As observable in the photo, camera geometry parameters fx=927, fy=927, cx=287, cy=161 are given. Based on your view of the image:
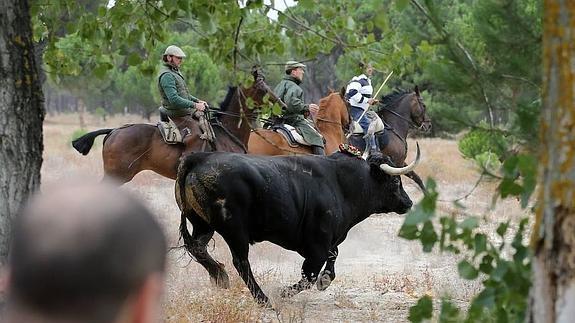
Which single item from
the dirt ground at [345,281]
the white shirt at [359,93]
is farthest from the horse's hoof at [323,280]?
the white shirt at [359,93]

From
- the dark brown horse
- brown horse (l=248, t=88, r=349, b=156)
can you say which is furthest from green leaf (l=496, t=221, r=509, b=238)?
the dark brown horse

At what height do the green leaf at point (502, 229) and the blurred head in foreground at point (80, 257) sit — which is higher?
the blurred head in foreground at point (80, 257)

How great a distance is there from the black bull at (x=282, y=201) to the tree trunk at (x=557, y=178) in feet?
17.8

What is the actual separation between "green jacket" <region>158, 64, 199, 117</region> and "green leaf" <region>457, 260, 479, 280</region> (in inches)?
337

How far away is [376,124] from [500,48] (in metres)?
12.3

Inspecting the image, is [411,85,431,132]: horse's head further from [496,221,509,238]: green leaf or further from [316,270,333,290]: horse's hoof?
[496,221,509,238]: green leaf

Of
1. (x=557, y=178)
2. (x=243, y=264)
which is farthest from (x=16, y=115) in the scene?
(x=243, y=264)

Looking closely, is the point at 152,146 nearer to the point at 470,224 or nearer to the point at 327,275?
the point at 327,275

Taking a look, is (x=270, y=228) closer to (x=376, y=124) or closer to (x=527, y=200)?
(x=527, y=200)

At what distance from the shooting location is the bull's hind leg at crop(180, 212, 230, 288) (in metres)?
9.02

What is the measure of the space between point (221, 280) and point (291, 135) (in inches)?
195

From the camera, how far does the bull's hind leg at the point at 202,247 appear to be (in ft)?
29.6

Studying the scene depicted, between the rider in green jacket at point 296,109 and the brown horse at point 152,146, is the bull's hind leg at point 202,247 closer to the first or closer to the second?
the brown horse at point 152,146

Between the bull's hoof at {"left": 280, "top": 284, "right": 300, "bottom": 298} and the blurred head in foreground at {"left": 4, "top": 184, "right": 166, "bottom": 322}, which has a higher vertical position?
the blurred head in foreground at {"left": 4, "top": 184, "right": 166, "bottom": 322}
